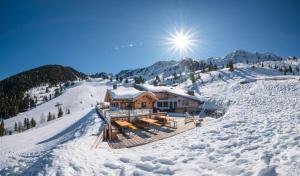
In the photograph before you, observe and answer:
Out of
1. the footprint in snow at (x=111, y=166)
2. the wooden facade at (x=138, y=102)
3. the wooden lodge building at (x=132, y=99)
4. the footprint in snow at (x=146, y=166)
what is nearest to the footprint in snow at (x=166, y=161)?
the footprint in snow at (x=146, y=166)

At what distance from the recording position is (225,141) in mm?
8828

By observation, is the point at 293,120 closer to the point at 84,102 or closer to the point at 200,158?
the point at 200,158

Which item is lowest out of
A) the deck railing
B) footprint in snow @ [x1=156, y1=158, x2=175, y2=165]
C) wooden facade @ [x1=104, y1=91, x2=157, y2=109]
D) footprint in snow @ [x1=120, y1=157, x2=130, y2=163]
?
footprint in snow @ [x1=120, y1=157, x2=130, y2=163]

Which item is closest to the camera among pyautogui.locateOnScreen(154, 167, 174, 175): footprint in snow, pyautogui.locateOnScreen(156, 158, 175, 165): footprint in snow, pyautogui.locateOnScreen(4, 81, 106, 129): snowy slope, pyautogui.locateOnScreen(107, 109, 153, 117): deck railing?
pyautogui.locateOnScreen(154, 167, 174, 175): footprint in snow

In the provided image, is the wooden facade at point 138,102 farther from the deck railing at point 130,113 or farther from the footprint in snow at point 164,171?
the footprint in snow at point 164,171

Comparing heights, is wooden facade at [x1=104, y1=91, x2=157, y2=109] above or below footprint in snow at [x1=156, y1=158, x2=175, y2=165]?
above

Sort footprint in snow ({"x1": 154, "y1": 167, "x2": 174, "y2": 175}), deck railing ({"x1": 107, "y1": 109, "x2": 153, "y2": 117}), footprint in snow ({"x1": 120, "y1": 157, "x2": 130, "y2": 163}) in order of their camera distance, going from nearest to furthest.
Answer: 1. footprint in snow ({"x1": 154, "y1": 167, "x2": 174, "y2": 175})
2. footprint in snow ({"x1": 120, "y1": 157, "x2": 130, "y2": 163})
3. deck railing ({"x1": 107, "y1": 109, "x2": 153, "y2": 117})

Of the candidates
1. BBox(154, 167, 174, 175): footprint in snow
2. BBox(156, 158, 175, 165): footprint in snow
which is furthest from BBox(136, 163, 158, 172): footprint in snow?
BBox(156, 158, 175, 165): footprint in snow

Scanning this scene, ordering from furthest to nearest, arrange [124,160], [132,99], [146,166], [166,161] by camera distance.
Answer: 1. [132,99]
2. [124,160]
3. [166,161]
4. [146,166]

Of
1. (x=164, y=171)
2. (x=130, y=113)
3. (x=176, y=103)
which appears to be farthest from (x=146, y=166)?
(x=176, y=103)

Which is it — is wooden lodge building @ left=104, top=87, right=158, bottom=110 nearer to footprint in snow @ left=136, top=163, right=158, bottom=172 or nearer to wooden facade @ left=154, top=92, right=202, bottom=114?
wooden facade @ left=154, top=92, right=202, bottom=114

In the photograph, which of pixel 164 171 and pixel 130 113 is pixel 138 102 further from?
pixel 164 171

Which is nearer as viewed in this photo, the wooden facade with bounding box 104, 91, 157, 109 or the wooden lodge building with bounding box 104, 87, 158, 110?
the wooden lodge building with bounding box 104, 87, 158, 110

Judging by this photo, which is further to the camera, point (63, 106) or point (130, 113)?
point (63, 106)
